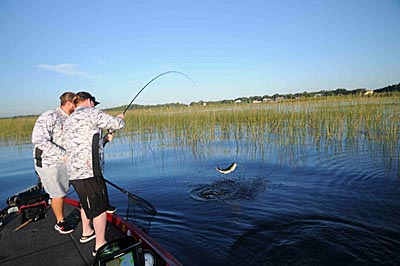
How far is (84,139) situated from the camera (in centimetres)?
236

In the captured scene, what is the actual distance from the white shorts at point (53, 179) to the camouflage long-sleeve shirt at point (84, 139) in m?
0.81

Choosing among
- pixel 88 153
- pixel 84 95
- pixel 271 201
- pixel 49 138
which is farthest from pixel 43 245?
pixel 271 201

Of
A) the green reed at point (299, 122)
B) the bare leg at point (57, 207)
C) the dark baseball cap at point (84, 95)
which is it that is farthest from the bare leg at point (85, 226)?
the green reed at point (299, 122)

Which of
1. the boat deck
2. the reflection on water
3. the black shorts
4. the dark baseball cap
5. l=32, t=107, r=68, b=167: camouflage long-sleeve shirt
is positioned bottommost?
the reflection on water

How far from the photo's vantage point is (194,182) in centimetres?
634

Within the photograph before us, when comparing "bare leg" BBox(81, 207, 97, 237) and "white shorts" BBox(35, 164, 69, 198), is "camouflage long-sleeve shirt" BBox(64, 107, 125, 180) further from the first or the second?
"white shorts" BBox(35, 164, 69, 198)

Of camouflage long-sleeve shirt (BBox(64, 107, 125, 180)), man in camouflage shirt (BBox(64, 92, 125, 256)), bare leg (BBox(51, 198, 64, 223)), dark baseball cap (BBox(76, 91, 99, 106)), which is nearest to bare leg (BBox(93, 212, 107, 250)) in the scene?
man in camouflage shirt (BBox(64, 92, 125, 256))

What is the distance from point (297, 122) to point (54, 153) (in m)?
10.5

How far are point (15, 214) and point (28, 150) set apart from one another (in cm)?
1017

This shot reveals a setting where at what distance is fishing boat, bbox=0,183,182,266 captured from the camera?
6.42 feet

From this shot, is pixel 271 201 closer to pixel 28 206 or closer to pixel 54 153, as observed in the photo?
pixel 54 153

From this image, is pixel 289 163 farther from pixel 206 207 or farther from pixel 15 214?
pixel 15 214

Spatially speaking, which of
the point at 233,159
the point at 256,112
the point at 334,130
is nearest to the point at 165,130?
the point at 256,112

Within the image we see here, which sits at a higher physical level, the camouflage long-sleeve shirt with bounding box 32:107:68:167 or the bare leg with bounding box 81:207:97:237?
the camouflage long-sleeve shirt with bounding box 32:107:68:167
